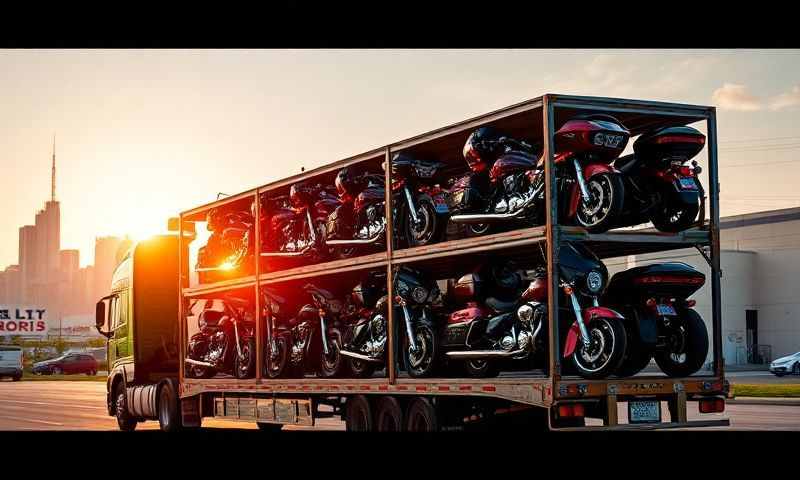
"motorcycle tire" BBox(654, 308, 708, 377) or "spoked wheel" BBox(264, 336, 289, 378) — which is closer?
"motorcycle tire" BBox(654, 308, 708, 377)

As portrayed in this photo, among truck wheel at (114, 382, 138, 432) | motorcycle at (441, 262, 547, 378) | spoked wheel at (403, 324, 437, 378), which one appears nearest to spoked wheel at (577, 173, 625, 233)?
motorcycle at (441, 262, 547, 378)

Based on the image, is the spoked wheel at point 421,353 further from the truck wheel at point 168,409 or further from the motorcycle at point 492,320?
the truck wheel at point 168,409

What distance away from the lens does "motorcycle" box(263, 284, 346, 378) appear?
668 inches

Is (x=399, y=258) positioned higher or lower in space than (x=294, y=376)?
higher

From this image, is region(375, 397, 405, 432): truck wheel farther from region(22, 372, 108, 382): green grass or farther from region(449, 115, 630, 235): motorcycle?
region(22, 372, 108, 382): green grass

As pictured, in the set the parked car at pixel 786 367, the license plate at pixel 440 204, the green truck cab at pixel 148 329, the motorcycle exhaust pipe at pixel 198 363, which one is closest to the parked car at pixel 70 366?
the parked car at pixel 786 367

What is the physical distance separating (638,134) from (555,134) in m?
1.67

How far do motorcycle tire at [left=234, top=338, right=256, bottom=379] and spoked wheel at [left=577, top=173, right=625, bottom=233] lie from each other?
7732 mm

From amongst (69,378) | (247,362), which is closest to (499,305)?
(247,362)
